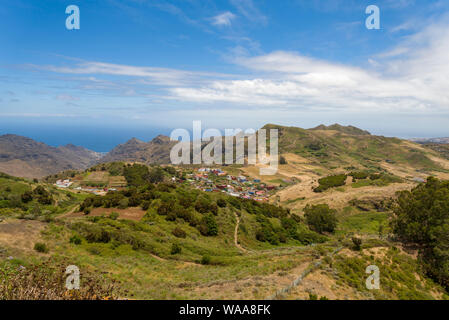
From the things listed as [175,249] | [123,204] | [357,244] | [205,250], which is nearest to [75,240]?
[175,249]

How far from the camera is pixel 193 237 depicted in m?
27.6

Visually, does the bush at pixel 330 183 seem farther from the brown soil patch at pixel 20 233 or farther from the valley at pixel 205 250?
the brown soil patch at pixel 20 233

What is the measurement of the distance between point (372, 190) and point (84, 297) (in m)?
68.7

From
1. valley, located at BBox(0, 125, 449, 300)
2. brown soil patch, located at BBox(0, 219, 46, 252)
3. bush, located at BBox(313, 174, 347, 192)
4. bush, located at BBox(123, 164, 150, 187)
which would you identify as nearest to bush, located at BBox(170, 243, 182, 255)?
valley, located at BBox(0, 125, 449, 300)

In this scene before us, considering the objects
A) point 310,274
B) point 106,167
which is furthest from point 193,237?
point 106,167

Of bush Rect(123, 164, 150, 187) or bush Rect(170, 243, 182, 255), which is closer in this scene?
bush Rect(170, 243, 182, 255)

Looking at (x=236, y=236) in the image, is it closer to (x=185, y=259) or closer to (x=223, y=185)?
(x=185, y=259)

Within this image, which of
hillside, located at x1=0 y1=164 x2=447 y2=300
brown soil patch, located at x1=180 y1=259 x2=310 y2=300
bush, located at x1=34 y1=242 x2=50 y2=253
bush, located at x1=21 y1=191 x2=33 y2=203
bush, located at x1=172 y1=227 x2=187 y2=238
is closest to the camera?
brown soil patch, located at x1=180 y1=259 x2=310 y2=300

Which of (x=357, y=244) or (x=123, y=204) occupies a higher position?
(x=123, y=204)

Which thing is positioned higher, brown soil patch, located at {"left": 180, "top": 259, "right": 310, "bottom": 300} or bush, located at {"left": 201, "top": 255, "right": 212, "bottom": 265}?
brown soil patch, located at {"left": 180, "top": 259, "right": 310, "bottom": 300}

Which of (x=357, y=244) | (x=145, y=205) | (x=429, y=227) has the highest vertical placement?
(x=429, y=227)

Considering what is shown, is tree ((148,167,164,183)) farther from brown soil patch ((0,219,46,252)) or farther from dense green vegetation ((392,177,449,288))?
dense green vegetation ((392,177,449,288))
